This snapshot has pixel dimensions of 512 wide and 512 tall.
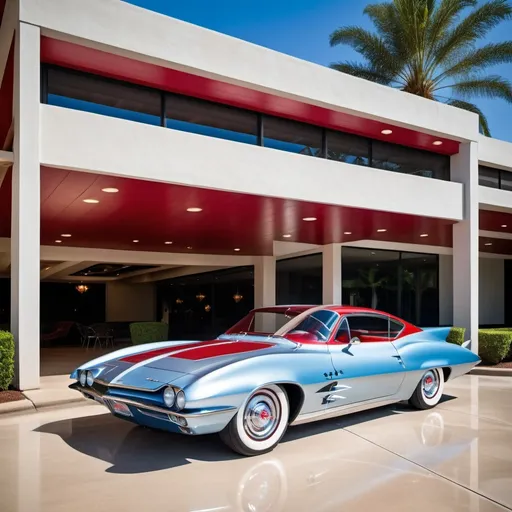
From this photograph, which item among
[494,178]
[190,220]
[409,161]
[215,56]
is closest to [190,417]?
[215,56]

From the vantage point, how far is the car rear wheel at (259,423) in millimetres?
4941

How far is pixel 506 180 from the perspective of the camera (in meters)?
15.4

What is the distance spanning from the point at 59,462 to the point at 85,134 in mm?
4928

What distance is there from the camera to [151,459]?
4.97 metres

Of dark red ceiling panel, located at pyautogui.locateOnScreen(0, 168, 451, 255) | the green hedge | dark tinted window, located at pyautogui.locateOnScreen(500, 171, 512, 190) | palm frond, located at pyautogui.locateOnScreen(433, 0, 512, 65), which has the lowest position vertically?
the green hedge

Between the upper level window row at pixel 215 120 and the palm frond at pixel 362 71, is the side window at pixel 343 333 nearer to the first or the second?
the upper level window row at pixel 215 120

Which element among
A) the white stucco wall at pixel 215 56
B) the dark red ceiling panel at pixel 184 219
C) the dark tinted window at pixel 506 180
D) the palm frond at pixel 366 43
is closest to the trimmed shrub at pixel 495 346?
the dark red ceiling panel at pixel 184 219

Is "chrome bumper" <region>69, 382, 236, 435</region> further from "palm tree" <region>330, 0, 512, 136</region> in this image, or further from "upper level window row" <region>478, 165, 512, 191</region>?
"palm tree" <region>330, 0, 512, 136</region>

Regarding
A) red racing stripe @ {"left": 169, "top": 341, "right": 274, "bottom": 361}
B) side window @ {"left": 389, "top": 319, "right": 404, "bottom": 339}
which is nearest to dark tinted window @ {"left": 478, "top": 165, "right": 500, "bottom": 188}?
side window @ {"left": 389, "top": 319, "right": 404, "bottom": 339}

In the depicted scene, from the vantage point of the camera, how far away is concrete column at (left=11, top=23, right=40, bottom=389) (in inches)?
298

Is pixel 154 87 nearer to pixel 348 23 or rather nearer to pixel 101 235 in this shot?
pixel 101 235

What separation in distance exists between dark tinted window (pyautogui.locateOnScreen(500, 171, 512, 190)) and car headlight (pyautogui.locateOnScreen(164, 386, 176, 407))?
1340 cm

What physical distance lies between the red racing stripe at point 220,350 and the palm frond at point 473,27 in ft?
55.0

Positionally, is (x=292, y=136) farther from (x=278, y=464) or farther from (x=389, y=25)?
(x=389, y=25)
